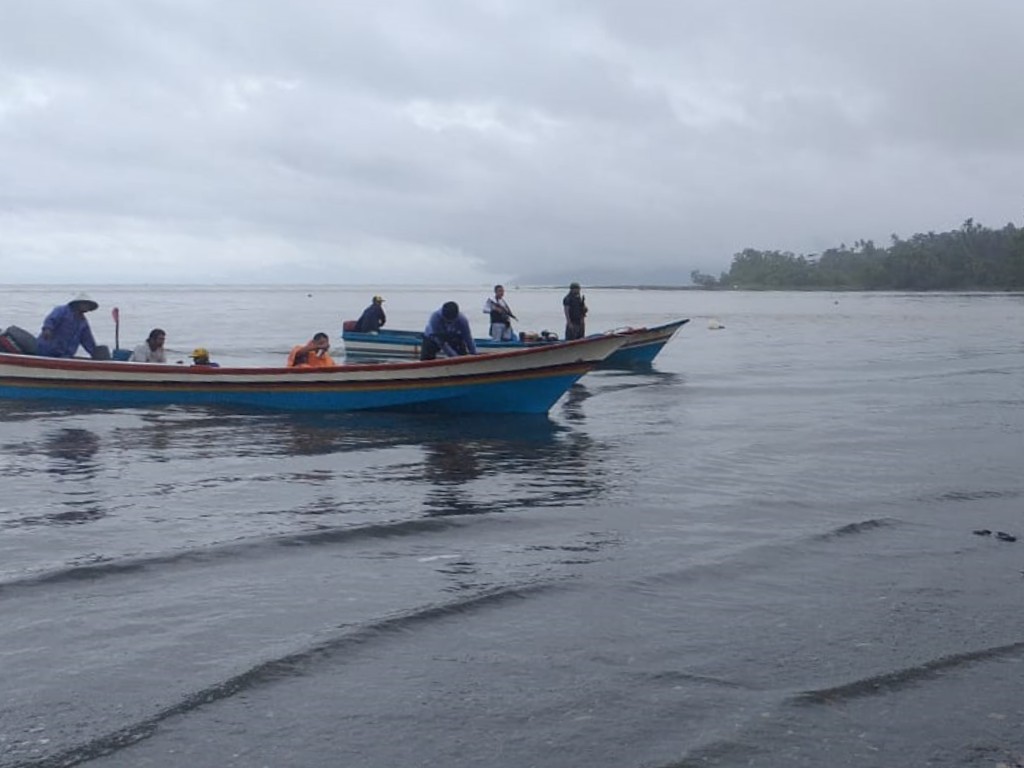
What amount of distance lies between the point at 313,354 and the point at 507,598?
1073cm

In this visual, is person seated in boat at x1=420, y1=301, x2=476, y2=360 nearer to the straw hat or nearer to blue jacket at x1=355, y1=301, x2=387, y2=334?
the straw hat

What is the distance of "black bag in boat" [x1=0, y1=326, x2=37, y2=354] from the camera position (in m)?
18.1

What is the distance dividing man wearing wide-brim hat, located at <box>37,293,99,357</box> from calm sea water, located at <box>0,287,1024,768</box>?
2.76 m

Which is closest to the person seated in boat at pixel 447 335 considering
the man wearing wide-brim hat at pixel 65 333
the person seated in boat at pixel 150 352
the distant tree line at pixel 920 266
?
the person seated in boat at pixel 150 352

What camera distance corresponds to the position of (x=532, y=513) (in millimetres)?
10195

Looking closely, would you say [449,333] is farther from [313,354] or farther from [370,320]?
[370,320]

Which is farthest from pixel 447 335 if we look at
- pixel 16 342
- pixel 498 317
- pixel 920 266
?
pixel 920 266

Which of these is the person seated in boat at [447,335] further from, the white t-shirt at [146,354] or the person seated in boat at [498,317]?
the person seated in boat at [498,317]

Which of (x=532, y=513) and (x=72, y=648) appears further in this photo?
(x=532, y=513)

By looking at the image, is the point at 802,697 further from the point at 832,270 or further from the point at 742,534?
the point at 832,270

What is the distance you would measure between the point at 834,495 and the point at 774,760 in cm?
642

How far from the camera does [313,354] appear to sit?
17.6m

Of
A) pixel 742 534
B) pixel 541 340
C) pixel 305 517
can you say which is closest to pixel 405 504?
pixel 305 517

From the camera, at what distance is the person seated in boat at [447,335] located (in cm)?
1708
